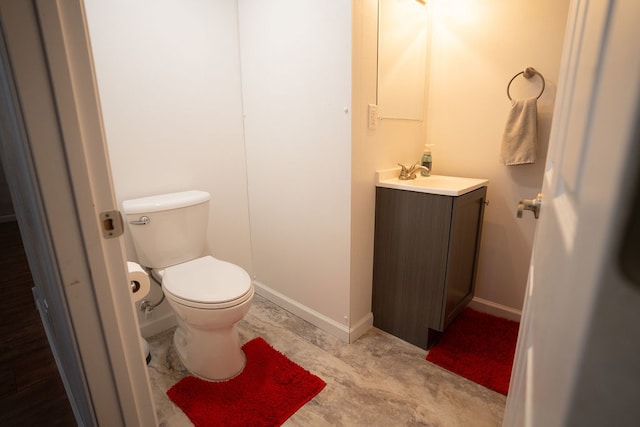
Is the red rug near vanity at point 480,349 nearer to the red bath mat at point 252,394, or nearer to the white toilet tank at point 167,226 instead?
the red bath mat at point 252,394

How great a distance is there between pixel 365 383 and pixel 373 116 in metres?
1.30

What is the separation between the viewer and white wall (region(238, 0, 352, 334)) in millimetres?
1562

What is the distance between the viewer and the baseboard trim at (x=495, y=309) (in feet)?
6.37

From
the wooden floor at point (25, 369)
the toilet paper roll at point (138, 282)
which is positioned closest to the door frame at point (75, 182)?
the toilet paper roll at point (138, 282)

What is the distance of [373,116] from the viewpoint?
1621mm

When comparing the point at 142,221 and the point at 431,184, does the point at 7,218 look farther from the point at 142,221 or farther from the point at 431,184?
the point at 431,184

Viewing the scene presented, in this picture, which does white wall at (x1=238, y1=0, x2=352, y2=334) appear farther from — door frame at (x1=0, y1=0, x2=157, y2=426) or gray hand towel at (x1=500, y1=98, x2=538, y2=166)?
door frame at (x1=0, y1=0, x2=157, y2=426)

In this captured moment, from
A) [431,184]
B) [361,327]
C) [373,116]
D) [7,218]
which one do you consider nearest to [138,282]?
[361,327]

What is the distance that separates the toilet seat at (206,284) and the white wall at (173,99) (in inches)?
14.5

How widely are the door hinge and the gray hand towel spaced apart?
→ 183 centimetres

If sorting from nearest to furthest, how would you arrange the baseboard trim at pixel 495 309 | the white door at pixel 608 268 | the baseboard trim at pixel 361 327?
1. the white door at pixel 608 268
2. the baseboard trim at pixel 361 327
3. the baseboard trim at pixel 495 309

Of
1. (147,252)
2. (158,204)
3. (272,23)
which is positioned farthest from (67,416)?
(272,23)

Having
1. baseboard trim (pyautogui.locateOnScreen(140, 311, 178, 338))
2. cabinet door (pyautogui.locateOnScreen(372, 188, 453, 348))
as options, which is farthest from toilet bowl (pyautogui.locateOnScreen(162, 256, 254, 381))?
cabinet door (pyautogui.locateOnScreen(372, 188, 453, 348))

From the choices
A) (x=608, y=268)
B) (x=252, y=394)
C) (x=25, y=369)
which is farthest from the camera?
(x=25, y=369)
